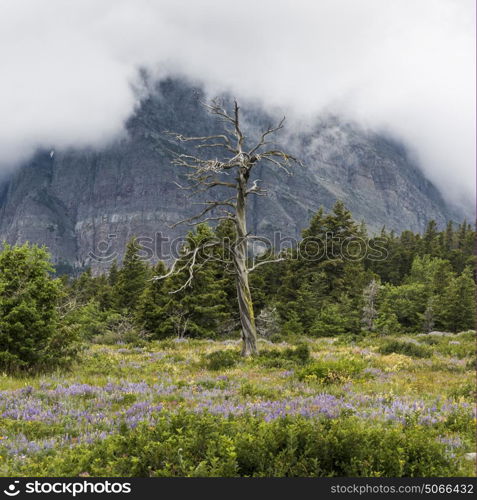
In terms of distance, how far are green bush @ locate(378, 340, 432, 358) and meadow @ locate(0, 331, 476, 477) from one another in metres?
1.84

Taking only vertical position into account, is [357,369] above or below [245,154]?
below

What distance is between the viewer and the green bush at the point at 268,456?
4523 mm

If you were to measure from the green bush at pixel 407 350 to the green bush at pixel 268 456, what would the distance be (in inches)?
443

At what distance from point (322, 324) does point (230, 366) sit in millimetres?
18155

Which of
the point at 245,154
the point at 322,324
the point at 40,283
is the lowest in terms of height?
the point at 322,324

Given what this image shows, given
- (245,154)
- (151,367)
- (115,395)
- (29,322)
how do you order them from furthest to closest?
(245,154) → (151,367) → (29,322) → (115,395)

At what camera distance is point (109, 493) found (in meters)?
4.23

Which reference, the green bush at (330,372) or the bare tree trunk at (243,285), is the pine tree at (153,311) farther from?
the green bush at (330,372)

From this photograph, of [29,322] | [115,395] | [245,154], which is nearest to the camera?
[115,395]

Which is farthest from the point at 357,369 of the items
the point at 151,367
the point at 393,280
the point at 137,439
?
the point at 393,280

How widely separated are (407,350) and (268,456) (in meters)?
13.1

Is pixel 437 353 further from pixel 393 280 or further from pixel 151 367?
pixel 393 280

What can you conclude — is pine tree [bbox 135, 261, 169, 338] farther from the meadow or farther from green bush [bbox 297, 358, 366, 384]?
green bush [bbox 297, 358, 366, 384]

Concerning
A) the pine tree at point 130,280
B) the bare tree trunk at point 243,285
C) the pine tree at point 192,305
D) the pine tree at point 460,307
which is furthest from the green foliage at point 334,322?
the pine tree at point 130,280
